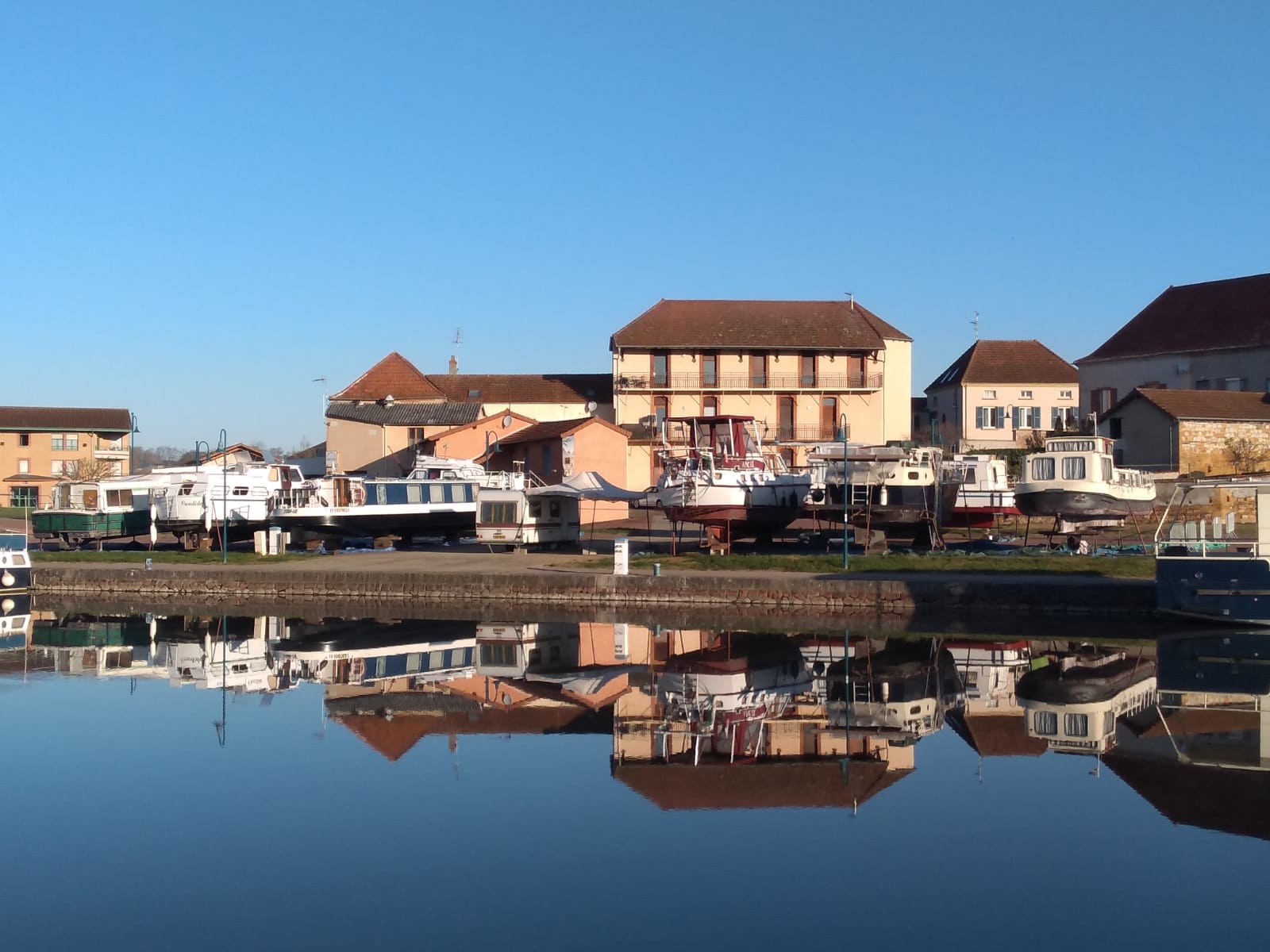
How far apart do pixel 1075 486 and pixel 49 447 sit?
5806cm

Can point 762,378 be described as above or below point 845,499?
above

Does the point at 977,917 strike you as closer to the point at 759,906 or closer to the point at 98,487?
the point at 759,906

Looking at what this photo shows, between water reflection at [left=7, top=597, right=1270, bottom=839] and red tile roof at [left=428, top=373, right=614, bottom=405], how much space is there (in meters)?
32.3

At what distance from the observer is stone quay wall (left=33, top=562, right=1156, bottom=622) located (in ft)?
81.9

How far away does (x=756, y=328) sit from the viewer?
5738 cm

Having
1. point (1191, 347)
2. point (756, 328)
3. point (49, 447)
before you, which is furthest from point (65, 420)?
point (1191, 347)

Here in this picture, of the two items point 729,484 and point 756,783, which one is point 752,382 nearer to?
point 729,484

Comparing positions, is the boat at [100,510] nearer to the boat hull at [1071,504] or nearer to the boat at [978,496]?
the boat at [978,496]

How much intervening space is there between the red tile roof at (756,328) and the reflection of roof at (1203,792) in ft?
139

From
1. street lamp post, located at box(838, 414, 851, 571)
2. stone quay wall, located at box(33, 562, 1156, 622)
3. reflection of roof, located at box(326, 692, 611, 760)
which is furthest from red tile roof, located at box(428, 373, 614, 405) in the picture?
reflection of roof, located at box(326, 692, 611, 760)

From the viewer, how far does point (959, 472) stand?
36.0 metres

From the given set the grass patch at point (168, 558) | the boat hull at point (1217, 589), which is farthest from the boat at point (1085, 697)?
the grass patch at point (168, 558)

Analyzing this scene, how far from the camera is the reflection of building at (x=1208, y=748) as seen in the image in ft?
40.8

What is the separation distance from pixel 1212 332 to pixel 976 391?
10370 mm
